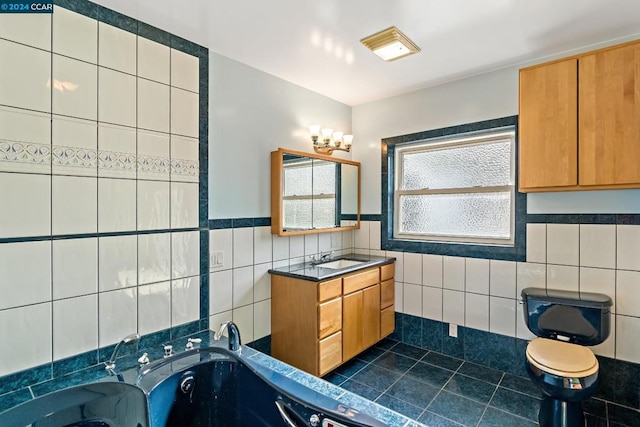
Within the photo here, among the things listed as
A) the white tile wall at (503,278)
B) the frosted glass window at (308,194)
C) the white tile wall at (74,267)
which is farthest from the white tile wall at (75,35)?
the white tile wall at (503,278)

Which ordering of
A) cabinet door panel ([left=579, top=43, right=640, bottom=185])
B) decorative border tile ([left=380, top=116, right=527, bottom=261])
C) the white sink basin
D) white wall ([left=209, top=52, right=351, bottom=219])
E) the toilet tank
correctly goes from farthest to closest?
1. the white sink basin
2. decorative border tile ([left=380, top=116, right=527, bottom=261])
3. white wall ([left=209, top=52, right=351, bottom=219])
4. the toilet tank
5. cabinet door panel ([left=579, top=43, right=640, bottom=185])

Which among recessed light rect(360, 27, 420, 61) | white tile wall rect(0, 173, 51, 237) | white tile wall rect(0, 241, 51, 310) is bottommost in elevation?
white tile wall rect(0, 241, 51, 310)

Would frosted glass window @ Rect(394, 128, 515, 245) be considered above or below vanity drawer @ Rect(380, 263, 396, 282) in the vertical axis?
above

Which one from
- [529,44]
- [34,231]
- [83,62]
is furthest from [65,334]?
[529,44]

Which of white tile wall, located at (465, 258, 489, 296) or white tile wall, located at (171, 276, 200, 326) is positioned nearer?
white tile wall, located at (171, 276, 200, 326)

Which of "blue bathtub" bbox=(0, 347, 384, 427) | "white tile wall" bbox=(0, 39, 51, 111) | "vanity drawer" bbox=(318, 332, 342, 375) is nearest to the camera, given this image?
"blue bathtub" bbox=(0, 347, 384, 427)

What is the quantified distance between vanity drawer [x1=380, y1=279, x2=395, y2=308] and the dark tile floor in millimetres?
436

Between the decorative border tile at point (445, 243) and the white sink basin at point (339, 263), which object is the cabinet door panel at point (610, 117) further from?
the white sink basin at point (339, 263)

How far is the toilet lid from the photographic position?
1706mm

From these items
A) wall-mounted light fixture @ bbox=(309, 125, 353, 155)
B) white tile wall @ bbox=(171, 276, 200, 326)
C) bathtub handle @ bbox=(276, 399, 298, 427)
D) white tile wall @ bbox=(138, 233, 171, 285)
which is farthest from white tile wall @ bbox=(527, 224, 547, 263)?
white tile wall @ bbox=(138, 233, 171, 285)

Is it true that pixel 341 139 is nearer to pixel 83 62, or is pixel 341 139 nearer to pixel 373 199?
pixel 373 199

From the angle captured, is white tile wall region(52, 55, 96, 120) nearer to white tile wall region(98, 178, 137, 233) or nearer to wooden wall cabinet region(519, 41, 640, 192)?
white tile wall region(98, 178, 137, 233)

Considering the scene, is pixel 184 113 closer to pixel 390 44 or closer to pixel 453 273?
pixel 390 44

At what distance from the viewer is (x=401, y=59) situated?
94.2 inches
